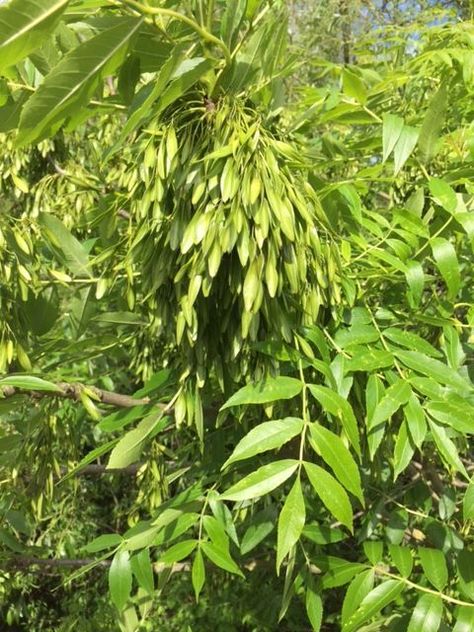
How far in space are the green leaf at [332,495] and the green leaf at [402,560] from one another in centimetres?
A: 34

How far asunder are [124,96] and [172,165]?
0.61 feet

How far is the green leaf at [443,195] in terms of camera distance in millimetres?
973

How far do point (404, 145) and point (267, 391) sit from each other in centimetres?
52

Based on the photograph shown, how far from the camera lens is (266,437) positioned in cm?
79

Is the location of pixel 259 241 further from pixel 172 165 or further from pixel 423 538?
pixel 423 538

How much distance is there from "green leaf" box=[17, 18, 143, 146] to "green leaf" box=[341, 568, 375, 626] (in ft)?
2.70

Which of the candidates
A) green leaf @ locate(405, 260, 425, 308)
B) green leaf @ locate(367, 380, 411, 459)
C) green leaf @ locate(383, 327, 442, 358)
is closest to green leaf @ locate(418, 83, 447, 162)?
green leaf @ locate(405, 260, 425, 308)

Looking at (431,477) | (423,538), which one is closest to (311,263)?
(431,477)

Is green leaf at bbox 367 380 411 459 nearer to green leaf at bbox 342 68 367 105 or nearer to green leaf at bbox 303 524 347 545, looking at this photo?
green leaf at bbox 303 524 347 545

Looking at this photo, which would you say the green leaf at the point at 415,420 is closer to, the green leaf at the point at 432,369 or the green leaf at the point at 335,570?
the green leaf at the point at 432,369

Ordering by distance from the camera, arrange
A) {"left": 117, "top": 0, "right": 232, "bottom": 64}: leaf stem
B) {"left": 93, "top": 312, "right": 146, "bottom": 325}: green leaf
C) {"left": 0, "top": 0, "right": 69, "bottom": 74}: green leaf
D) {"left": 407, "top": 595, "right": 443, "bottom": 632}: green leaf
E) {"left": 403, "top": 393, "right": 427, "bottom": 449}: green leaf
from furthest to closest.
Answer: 1. {"left": 93, "top": 312, "right": 146, "bottom": 325}: green leaf
2. {"left": 407, "top": 595, "right": 443, "bottom": 632}: green leaf
3. {"left": 403, "top": 393, "right": 427, "bottom": 449}: green leaf
4. {"left": 117, "top": 0, "right": 232, "bottom": 64}: leaf stem
5. {"left": 0, "top": 0, "right": 69, "bottom": 74}: green leaf

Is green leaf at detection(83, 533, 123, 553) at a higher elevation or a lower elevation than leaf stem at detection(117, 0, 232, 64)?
lower

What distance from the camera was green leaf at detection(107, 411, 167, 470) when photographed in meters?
0.94

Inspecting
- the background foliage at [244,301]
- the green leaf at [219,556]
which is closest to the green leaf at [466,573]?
the background foliage at [244,301]
